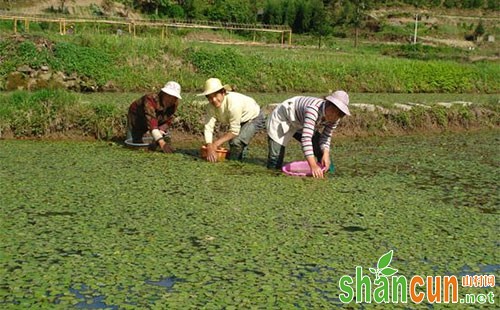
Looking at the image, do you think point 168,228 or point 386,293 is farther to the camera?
point 168,228

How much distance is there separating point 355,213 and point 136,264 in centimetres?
163

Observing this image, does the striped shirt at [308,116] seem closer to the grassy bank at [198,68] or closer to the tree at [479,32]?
the grassy bank at [198,68]

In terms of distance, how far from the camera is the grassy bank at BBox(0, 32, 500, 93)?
8.96 meters

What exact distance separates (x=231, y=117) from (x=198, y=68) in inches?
197

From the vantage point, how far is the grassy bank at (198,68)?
8.96 meters

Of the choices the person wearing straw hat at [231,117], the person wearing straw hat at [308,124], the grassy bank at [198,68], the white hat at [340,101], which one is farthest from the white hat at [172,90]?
the grassy bank at [198,68]

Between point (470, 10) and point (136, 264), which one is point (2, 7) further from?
point (470, 10)

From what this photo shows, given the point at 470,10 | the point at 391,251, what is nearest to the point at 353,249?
the point at 391,251

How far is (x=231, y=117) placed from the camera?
5.44 m

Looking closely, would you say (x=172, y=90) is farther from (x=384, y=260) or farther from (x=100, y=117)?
(x=384, y=260)

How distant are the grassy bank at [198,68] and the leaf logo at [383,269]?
6.71 m

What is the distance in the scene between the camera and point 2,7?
77.3 feet

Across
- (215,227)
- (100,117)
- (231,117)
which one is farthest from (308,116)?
(100,117)

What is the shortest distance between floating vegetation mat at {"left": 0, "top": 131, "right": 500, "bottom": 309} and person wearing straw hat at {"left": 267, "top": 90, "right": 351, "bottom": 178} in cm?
24
